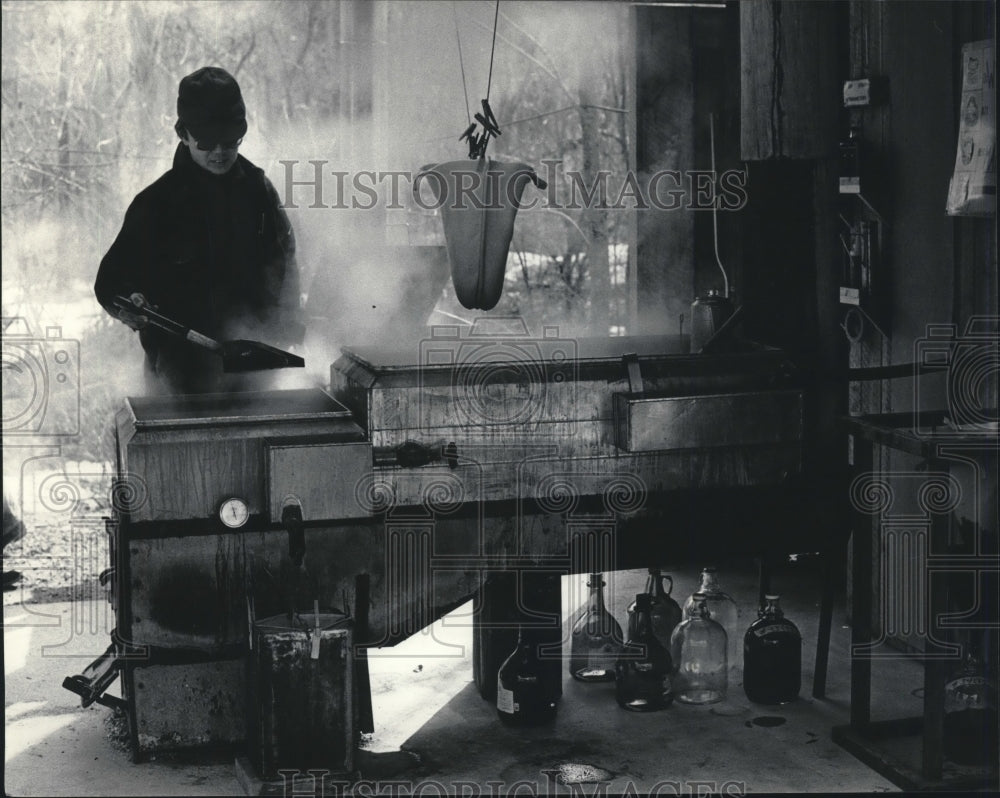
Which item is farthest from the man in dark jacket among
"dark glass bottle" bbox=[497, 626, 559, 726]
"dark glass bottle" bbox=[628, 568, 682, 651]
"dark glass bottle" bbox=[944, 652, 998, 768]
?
"dark glass bottle" bbox=[944, 652, 998, 768]

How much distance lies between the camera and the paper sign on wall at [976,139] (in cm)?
379

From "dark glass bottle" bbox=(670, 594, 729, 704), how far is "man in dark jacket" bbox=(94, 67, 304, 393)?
1.79 meters

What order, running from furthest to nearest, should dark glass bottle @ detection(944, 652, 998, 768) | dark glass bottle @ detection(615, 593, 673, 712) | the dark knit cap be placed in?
the dark knit cap → dark glass bottle @ detection(615, 593, 673, 712) → dark glass bottle @ detection(944, 652, 998, 768)

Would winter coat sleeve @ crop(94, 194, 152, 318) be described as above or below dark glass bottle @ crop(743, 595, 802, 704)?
above

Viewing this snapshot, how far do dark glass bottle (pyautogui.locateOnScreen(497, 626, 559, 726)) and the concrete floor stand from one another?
1.9 inches

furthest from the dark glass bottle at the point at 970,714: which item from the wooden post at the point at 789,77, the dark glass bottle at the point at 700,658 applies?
the wooden post at the point at 789,77

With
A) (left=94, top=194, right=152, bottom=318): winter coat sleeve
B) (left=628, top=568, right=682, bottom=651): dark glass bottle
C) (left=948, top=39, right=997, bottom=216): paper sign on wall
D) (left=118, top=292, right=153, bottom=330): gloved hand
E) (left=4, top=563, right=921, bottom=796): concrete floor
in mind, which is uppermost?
(left=948, top=39, right=997, bottom=216): paper sign on wall

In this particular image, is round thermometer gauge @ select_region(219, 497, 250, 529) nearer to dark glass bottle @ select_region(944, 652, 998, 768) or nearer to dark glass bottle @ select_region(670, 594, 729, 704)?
dark glass bottle @ select_region(670, 594, 729, 704)

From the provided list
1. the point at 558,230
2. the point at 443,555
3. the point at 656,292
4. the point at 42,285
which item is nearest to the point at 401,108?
the point at 558,230

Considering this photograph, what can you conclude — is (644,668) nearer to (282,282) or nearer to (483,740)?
(483,740)

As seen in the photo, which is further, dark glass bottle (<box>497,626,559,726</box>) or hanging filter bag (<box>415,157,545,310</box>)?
dark glass bottle (<box>497,626,559,726</box>)

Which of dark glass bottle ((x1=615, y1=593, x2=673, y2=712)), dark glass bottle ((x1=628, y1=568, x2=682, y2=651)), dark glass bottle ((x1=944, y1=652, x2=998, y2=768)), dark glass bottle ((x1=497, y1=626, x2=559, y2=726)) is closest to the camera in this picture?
dark glass bottle ((x1=944, y1=652, x2=998, y2=768))

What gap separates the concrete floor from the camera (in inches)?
138

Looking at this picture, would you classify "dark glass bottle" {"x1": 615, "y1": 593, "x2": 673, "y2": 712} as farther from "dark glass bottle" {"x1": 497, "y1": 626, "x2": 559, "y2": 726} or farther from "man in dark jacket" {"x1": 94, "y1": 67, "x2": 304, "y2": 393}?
"man in dark jacket" {"x1": 94, "y1": 67, "x2": 304, "y2": 393}
